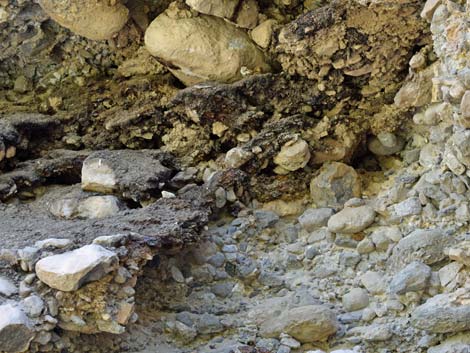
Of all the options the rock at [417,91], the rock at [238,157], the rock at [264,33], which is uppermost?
the rock at [264,33]

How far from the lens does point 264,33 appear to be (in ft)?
5.53

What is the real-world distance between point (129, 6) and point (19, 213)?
24.7 inches

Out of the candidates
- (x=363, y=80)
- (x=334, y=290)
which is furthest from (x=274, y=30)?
(x=334, y=290)

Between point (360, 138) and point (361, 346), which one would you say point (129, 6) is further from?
point (361, 346)

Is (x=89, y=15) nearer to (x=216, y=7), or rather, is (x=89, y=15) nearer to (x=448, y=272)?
(x=216, y=7)

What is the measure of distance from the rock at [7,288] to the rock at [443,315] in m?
0.71

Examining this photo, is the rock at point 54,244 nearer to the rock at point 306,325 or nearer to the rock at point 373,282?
the rock at point 306,325

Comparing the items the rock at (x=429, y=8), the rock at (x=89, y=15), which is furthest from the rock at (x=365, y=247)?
the rock at (x=89, y=15)

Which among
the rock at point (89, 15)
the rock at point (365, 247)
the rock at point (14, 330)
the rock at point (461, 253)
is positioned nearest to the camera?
the rock at point (14, 330)

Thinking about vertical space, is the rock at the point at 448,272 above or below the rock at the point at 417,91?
below

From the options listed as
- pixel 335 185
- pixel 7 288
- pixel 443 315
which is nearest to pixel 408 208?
pixel 335 185

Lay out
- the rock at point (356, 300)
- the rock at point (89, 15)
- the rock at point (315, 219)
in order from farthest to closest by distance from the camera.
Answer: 1. the rock at point (89, 15)
2. the rock at point (315, 219)
3. the rock at point (356, 300)

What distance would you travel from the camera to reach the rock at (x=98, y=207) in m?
1.50

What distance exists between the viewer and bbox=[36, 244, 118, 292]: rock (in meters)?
1.12
